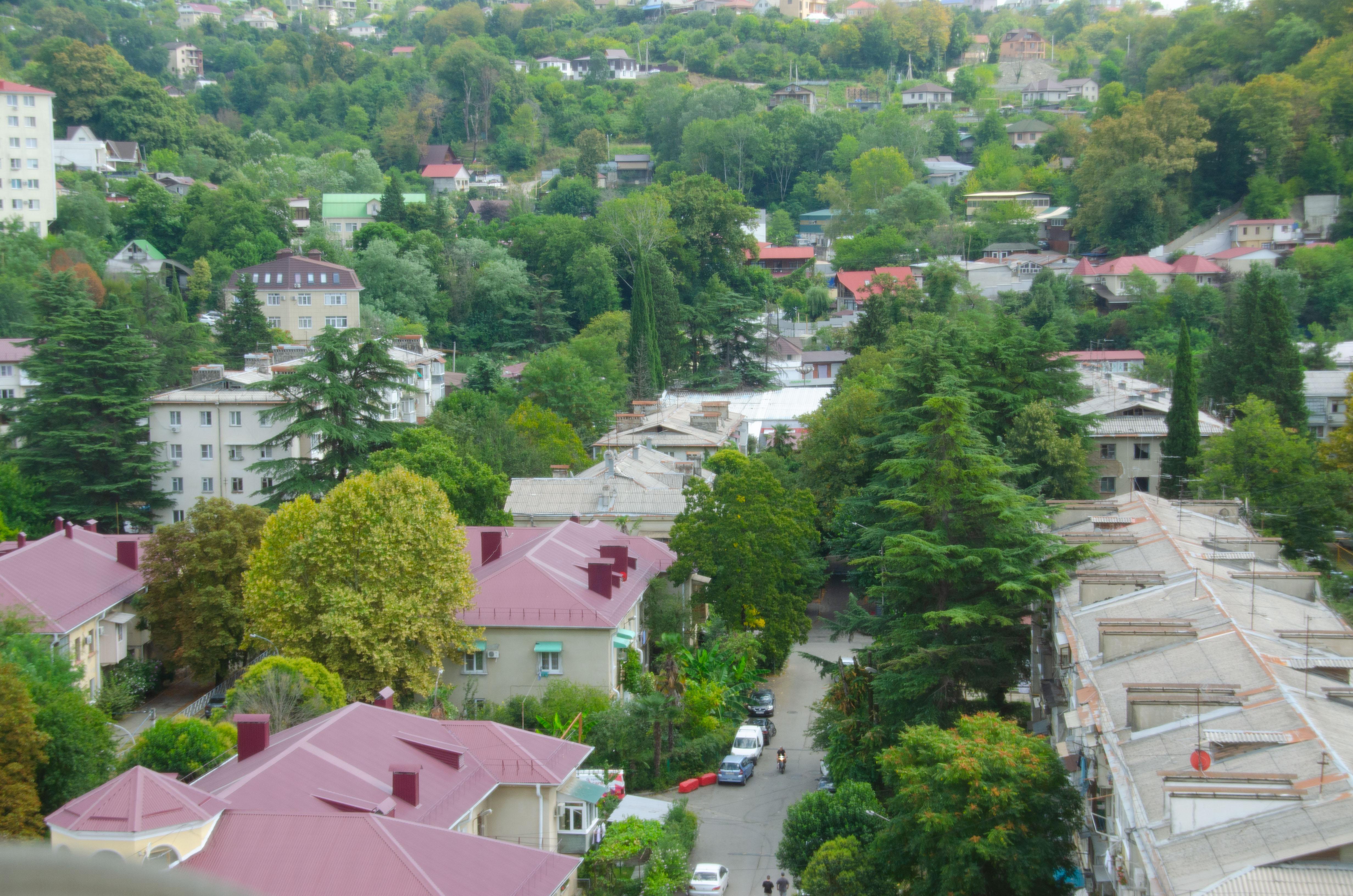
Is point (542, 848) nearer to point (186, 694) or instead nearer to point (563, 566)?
point (563, 566)

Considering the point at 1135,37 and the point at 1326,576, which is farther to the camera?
the point at 1135,37

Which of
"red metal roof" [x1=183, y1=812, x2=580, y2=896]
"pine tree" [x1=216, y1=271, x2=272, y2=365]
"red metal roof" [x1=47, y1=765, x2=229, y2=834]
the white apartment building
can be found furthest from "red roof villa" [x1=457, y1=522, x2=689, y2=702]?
the white apartment building

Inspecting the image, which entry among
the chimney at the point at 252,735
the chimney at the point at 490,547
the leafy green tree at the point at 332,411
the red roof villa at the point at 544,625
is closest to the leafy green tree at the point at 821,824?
the red roof villa at the point at 544,625

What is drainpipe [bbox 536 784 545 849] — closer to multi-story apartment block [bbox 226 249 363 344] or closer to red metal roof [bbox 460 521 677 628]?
red metal roof [bbox 460 521 677 628]

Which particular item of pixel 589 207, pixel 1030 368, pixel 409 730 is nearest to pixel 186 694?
pixel 409 730

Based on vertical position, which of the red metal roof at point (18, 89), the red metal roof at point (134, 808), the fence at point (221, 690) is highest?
the red metal roof at point (18, 89)

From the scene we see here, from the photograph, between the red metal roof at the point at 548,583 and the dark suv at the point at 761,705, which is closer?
the red metal roof at the point at 548,583

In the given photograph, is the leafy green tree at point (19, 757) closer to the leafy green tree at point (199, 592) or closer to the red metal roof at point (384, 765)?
the red metal roof at point (384, 765)
